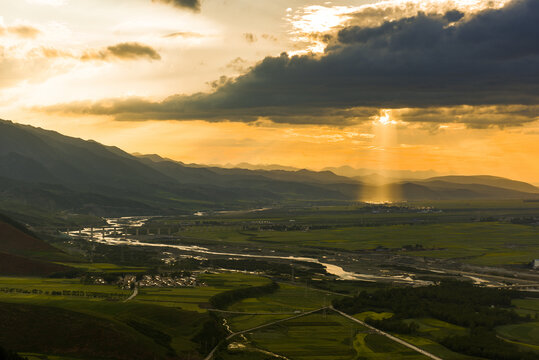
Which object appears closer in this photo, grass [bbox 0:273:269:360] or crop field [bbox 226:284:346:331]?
grass [bbox 0:273:269:360]

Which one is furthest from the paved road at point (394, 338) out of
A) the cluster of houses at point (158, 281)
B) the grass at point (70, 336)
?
the cluster of houses at point (158, 281)

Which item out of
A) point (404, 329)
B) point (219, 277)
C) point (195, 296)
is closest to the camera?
point (404, 329)

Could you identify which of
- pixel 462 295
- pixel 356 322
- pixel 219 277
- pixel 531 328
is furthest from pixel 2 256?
pixel 531 328

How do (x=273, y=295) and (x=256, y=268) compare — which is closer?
(x=273, y=295)

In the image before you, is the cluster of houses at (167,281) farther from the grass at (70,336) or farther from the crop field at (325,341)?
the grass at (70,336)

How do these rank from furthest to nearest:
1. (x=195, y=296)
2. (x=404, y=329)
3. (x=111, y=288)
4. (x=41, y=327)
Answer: (x=111, y=288), (x=195, y=296), (x=404, y=329), (x=41, y=327)

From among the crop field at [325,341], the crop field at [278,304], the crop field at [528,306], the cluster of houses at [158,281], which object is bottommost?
the crop field at [325,341]

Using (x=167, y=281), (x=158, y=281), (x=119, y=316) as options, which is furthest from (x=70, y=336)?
(x=167, y=281)

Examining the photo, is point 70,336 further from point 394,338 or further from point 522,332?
point 522,332

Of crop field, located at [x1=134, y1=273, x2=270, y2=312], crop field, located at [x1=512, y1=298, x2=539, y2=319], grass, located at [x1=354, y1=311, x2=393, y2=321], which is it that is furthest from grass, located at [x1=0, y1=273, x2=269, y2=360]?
crop field, located at [x1=512, y1=298, x2=539, y2=319]

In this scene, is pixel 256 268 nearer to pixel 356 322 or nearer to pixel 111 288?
pixel 111 288

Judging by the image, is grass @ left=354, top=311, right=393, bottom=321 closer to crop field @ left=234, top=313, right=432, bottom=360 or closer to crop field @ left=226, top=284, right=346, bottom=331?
crop field @ left=234, top=313, right=432, bottom=360
